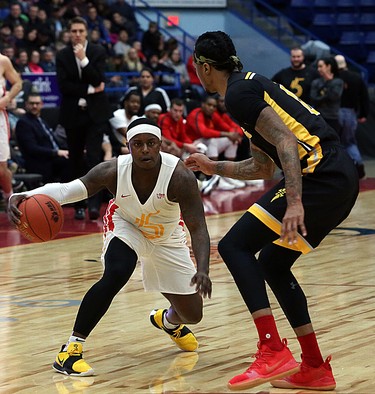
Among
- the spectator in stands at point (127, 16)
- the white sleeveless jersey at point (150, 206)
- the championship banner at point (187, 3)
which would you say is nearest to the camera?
the white sleeveless jersey at point (150, 206)

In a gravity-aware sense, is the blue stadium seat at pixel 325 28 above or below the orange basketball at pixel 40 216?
below

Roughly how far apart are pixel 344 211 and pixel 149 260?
1286 millimetres

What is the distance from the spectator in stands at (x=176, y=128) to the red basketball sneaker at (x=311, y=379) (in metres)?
9.51

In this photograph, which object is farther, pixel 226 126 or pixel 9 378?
pixel 226 126

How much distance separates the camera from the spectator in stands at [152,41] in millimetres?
20922

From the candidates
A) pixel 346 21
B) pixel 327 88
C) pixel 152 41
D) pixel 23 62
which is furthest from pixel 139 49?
pixel 346 21

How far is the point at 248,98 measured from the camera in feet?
15.7

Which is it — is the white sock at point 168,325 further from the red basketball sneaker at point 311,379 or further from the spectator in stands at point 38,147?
the spectator in stands at point 38,147

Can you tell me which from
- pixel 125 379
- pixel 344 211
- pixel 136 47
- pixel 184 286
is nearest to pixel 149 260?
pixel 184 286

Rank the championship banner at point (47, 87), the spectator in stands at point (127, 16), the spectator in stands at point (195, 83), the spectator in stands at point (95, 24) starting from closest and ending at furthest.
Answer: the championship banner at point (47, 87) → the spectator in stands at point (195, 83) → the spectator in stands at point (95, 24) → the spectator in stands at point (127, 16)

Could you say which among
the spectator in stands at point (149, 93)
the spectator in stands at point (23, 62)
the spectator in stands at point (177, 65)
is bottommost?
the spectator in stands at point (177, 65)

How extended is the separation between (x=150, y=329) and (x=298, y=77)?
10011 mm

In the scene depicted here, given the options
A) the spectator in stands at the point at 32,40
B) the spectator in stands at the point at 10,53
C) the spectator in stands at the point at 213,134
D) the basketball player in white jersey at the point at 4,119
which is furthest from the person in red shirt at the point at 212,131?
the basketball player in white jersey at the point at 4,119

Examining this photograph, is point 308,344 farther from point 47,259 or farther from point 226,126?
point 226,126
